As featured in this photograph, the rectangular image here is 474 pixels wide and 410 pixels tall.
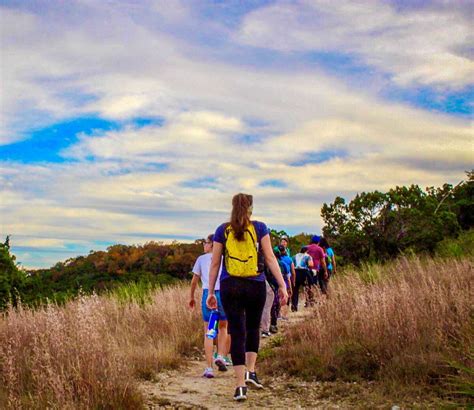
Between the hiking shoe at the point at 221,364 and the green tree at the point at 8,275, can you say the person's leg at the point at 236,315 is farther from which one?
the green tree at the point at 8,275

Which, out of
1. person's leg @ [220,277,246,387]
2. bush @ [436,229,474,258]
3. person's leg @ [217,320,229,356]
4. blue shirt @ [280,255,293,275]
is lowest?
person's leg @ [217,320,229,356]

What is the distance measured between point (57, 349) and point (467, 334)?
4802 mm

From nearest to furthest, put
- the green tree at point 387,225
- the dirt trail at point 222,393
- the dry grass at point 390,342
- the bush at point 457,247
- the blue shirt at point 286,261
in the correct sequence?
1. the dirt trail at point 222,393
2. the dry grass at point 390,342
3. the blue shirt at point 286,261
4. the bush at point 457,247
5. the green tree at point 387,225

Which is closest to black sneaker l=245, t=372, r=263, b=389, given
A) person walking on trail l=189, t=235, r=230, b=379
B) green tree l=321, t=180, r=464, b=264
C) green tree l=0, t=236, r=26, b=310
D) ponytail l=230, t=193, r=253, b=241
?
person walking on trail l=189, t=235, r=230, b=379

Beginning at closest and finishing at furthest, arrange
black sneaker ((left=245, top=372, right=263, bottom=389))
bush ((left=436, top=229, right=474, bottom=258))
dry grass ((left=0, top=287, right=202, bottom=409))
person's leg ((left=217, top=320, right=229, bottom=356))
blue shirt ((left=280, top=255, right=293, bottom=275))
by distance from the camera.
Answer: dry grass ((left=0, top=287, right=202, bottom=409)), black sneaker ((left=245, top=372, right=263, bottom=389)), person's leg ((left=217, top=320, right=229, bottom=356)), blue shirt ((left=280, top=255, right=293, bottom=275)), bush ((left=436, top=229, right=474, bottom=258))

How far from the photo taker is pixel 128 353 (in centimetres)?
908

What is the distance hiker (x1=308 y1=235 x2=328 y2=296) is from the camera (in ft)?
50.0

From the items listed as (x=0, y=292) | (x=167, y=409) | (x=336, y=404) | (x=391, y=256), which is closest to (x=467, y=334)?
(x=336, y=404)

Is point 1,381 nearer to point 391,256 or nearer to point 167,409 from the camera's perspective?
point 167,409

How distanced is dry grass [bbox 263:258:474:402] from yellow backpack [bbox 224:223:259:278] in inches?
85.5

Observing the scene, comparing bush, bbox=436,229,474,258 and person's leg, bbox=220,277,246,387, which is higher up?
bush, bbox=436,229,474,258

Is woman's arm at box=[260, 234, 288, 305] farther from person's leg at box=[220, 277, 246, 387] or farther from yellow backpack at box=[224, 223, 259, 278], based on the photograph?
person's leg at box=[220, 277, 246, 387]

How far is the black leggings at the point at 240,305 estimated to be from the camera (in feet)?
22.3

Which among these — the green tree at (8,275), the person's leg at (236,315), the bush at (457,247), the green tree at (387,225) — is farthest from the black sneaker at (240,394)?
the green tree at (387,225)
